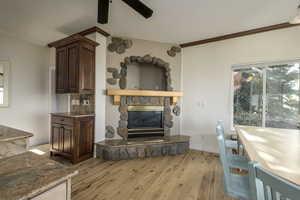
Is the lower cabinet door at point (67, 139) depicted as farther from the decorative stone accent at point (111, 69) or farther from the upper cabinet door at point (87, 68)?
the decorative stone accent at point (111, 69)

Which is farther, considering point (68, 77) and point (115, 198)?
point (68, 77)

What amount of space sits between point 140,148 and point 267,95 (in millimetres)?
2751

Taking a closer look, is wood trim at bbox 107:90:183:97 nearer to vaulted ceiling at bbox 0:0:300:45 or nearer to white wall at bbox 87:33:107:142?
white wall at bbox 87:33:107:142

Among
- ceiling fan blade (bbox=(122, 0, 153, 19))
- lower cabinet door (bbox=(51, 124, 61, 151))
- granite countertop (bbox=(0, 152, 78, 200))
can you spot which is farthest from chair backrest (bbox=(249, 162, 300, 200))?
lower cabinet door (bbox=(51, 124, 61, 151))

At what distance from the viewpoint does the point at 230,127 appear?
3225mm

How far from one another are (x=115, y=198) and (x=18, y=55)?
3851mm

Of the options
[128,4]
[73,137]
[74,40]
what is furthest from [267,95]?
[74,40]

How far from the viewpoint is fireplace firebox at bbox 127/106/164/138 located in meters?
3.40

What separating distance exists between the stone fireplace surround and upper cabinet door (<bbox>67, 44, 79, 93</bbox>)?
0.82 meters

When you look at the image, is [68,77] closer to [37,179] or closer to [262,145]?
[37,179]

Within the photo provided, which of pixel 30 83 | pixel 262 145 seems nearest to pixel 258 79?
pixel 262 145

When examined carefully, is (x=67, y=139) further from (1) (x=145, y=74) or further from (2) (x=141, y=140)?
(1) (x=145, y=74)

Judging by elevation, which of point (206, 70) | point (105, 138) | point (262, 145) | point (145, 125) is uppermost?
point (206, 70)

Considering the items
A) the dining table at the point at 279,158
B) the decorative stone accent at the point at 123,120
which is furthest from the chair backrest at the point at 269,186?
the decorative stone accent at the point at 123,120
